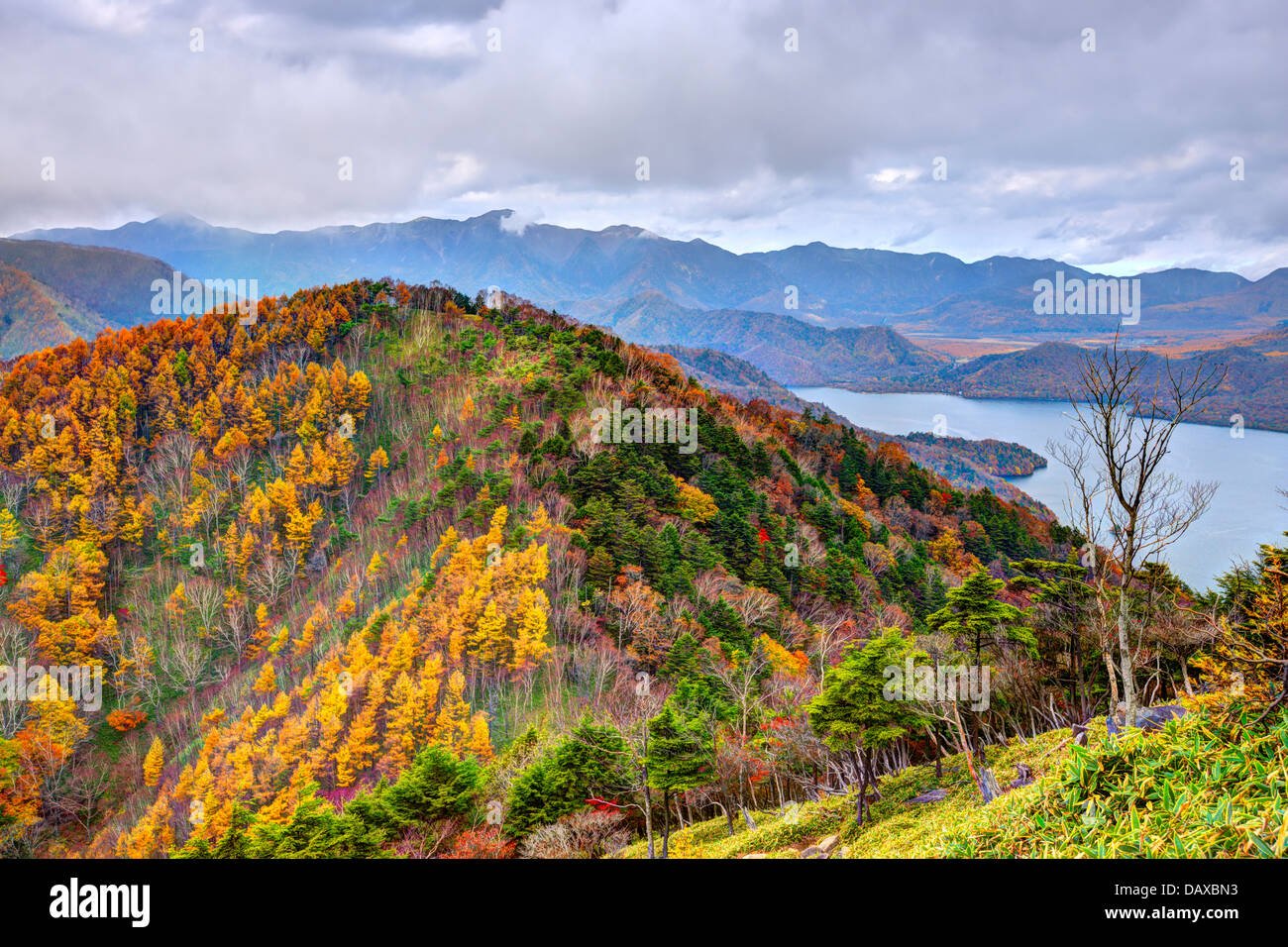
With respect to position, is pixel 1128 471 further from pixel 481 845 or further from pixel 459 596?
pixel 459 596

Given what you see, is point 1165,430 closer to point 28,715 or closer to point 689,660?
point 689,660

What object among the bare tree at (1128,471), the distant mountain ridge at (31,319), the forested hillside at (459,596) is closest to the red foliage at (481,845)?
the forested hillside at (459,596)

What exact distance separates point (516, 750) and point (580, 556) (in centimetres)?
1389

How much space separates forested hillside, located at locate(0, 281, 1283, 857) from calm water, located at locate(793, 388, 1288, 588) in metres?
13.2

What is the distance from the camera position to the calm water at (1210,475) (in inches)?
2862

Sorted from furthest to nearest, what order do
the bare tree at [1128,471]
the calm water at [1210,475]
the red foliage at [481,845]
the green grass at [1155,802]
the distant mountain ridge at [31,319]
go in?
the distant mountain ridge at [31,319] → the calm water at [1210,475] → the red foliage at [481,845] → the bare tree at [1128,471] → the green grass at [1155,802]

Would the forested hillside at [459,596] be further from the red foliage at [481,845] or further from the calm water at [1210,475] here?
the calm water at [1210,475]

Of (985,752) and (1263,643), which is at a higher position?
(1263,643)

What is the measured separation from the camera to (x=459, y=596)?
120 ft

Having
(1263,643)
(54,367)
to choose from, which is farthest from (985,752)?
(54,367)

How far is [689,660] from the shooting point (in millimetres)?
29703

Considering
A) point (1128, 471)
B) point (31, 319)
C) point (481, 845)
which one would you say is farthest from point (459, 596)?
point (31, 319)

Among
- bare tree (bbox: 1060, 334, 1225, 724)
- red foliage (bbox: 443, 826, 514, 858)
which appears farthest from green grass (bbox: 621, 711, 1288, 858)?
red foliage (bbox: 443, 826, 514, 858)

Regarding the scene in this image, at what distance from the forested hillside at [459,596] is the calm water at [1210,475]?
43.3ft
